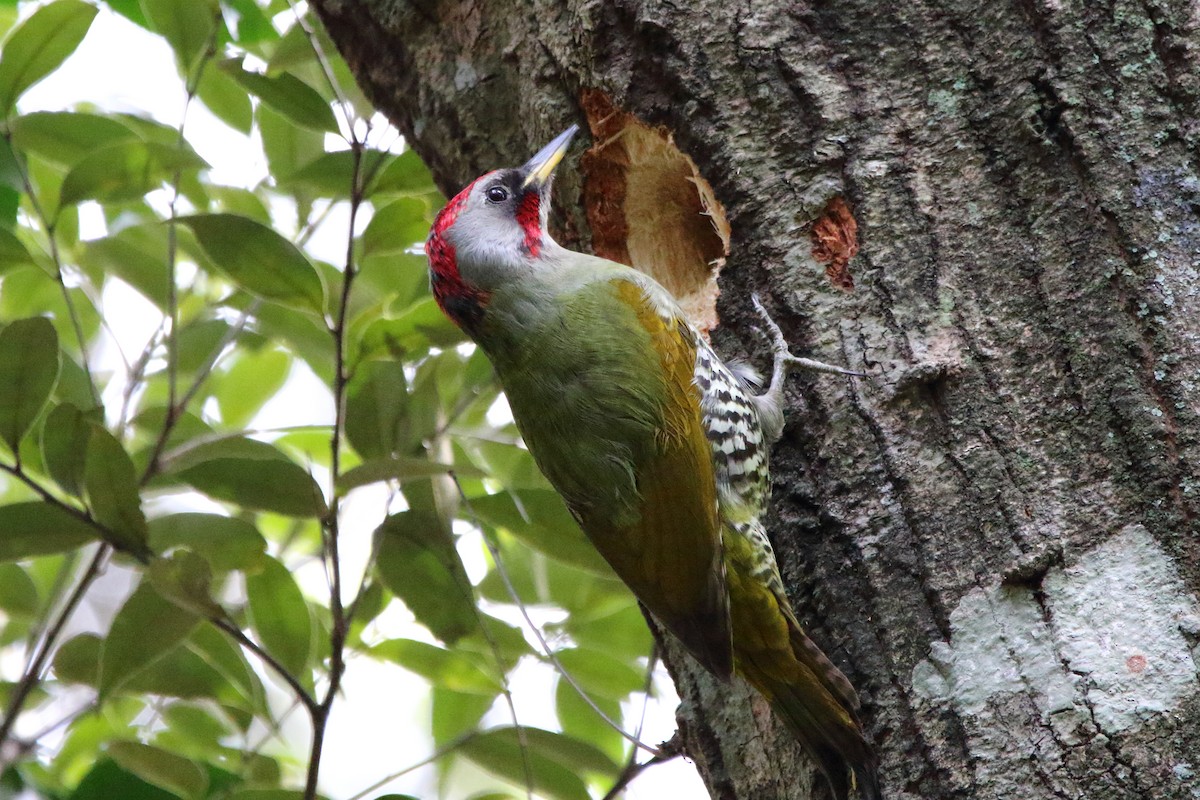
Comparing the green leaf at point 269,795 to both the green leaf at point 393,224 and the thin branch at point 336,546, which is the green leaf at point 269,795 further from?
the green leaf at point 393,224

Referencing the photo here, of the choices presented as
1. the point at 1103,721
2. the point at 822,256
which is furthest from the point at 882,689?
the point at 822,256

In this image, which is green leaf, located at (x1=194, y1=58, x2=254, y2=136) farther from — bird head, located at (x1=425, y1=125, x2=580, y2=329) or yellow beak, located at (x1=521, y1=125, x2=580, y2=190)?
yellow beak, located at (x1=521, y1=125, x2=580, y2=190)

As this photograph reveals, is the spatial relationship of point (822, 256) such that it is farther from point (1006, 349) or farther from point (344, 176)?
point (344, 176)

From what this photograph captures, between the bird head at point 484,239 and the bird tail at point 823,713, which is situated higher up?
the bird head at point 484,239

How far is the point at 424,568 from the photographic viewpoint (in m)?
3.02

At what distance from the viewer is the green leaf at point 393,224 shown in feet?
10.1

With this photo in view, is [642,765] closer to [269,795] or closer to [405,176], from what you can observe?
[269,795]

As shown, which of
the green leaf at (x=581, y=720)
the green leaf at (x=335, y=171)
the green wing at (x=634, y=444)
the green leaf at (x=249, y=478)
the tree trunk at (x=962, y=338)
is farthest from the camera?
the green leaf at (x=581, y=720)

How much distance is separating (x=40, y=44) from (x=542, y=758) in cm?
227

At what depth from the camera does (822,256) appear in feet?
8.30

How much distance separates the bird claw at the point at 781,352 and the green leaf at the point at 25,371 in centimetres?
159

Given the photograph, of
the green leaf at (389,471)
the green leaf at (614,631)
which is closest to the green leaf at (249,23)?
the green leaf at (389,471)

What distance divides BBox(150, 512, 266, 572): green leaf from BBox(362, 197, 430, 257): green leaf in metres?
0.79

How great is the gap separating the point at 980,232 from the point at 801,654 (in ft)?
3.07
